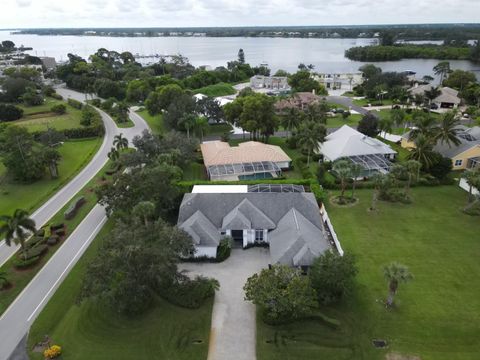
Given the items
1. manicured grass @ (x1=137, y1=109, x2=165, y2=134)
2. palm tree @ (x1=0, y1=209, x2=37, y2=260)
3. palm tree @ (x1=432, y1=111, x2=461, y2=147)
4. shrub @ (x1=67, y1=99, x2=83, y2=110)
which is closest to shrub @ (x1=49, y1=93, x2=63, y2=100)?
shrub @ (x1=67, y1=99, x2=83, y2=110)

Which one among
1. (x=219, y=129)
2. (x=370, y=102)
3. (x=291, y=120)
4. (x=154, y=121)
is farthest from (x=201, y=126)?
(x=370, y=102)

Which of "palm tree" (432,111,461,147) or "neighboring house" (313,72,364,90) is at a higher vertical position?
"palm tree" (432,111,461,147)

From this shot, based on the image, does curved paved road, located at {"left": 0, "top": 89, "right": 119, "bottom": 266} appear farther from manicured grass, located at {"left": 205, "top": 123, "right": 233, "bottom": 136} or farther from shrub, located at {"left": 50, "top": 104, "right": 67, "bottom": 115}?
shrub, located at {"left": 50, "top": 104, "right": 67, "bottom": 115}

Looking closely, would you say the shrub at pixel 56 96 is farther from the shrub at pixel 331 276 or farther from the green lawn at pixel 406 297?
the shrub at pixel 331 276

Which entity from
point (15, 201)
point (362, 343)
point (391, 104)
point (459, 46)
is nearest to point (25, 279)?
point (15, 201)

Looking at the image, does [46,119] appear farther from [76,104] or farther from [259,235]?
[259,235]

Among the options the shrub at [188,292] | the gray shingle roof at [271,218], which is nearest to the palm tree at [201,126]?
the gray shingle roof at [271,218]

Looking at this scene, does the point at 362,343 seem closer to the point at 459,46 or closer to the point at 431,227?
the point at 431,227
